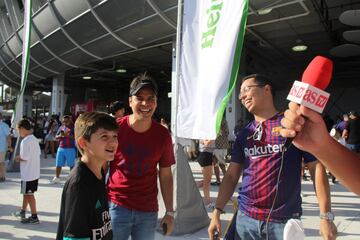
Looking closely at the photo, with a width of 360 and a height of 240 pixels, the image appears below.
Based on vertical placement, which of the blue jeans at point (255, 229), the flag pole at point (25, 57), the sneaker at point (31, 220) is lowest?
the sneaker at point (31, 220)

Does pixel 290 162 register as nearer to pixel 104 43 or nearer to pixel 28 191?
pixel 28 191

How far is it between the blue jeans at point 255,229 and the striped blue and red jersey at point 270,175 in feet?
0.12

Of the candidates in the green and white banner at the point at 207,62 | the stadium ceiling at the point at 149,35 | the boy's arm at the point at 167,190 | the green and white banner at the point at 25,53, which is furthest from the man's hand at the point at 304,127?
the stadium ceiling at the point at 149,35

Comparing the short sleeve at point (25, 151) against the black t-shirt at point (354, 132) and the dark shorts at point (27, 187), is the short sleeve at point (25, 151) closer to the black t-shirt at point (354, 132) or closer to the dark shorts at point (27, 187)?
the dark shorts at point (27, 187)

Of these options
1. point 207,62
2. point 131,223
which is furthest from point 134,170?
point 207,62

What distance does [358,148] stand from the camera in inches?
398

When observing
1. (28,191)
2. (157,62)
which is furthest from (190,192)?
(157,62)

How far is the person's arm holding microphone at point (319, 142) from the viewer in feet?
3.71

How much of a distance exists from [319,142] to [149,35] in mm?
13055

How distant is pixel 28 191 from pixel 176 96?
2.99 m

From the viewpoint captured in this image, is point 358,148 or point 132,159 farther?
point 358,148

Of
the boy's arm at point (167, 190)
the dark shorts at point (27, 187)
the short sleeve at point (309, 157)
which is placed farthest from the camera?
the dark shorts at point (27, 187)

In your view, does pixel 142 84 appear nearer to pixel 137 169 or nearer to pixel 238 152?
pixel 137 169

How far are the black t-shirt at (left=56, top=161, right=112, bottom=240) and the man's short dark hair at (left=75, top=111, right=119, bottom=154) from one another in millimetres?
215
